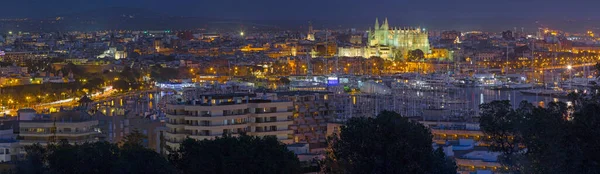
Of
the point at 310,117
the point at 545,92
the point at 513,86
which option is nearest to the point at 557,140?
the point at 310,117

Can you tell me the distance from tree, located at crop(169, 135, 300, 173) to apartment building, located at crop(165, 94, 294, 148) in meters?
3.40

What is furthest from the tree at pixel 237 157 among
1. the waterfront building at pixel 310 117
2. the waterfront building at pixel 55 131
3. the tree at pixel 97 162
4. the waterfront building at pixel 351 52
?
the waterfront building at pixel 351 52

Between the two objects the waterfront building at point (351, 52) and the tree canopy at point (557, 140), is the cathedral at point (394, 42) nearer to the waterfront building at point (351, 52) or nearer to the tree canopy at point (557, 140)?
the waterfront building at point (351, 52)

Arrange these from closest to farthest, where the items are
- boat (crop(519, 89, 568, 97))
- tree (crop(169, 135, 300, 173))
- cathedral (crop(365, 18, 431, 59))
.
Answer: tree (crop(169, 135, 300, 173)), boat (crop(519, 89, 568, 97)), cathedral (crop(365, 18, 431, 59))

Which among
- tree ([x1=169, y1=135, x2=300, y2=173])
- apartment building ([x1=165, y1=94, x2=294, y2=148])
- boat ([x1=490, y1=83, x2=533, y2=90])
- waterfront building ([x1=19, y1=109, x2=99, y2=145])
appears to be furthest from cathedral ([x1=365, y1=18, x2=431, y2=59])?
tree ([x1=169, y1=135, x2=300, y2=173])

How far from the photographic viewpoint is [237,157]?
10766 millimetres

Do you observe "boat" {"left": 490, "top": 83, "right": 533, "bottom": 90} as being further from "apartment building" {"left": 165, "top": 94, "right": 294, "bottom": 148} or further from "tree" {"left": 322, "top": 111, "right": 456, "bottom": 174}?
"tree" {"left": 322, "top": 111, "right": 456, "bottom": 174}

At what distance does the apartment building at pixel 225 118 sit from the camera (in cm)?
1500

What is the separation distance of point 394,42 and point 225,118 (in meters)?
53.6

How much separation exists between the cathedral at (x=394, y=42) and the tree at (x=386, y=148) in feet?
177

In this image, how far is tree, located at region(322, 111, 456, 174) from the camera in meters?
9.98

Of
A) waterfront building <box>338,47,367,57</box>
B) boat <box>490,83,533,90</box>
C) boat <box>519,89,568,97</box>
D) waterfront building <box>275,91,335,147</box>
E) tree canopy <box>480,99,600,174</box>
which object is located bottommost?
boat <box>519,89,568,97</box>

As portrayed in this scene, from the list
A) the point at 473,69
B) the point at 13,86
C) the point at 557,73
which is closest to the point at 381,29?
the point at 473,69

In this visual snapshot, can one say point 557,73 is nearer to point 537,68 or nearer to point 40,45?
point 537,68
